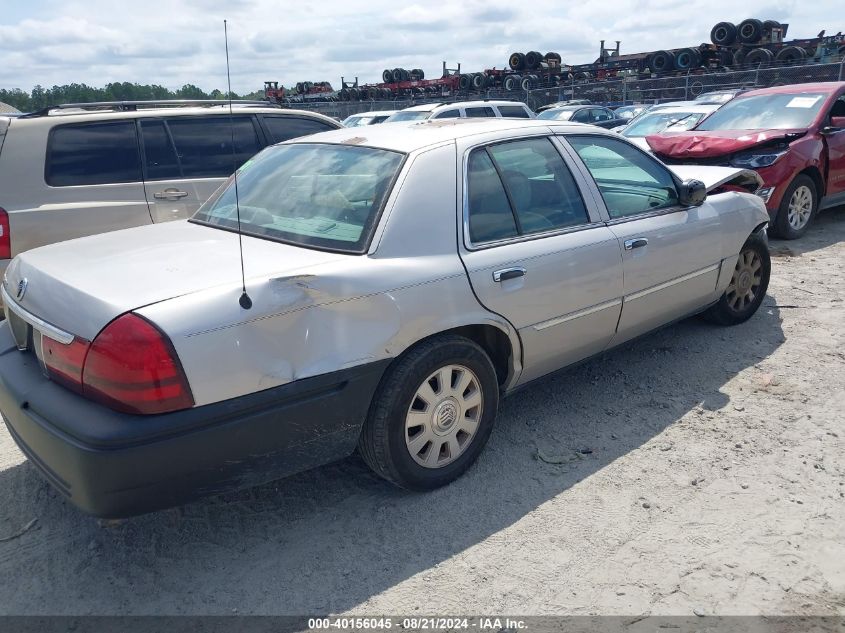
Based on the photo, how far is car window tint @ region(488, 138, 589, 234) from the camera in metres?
3.56

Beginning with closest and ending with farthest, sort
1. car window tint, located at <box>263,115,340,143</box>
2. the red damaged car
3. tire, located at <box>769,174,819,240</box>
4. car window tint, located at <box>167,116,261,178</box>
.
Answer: car window tint, located at <box>167,116,261,178</box>
car window tint, located at <box>263,115,340,143</box>
the red damaged car
tire, located at <box>769,174,819,240</box>

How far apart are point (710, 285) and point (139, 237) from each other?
11.5 feet

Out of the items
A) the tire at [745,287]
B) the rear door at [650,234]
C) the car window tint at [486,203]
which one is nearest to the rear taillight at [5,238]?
the car window tint at [486,203]

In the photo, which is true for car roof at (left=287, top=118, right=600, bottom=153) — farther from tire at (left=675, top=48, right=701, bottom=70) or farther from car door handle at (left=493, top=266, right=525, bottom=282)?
tire at (left=675, top=48, right=701, bottom=70)

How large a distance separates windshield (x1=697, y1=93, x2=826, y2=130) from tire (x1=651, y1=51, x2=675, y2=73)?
18039mm

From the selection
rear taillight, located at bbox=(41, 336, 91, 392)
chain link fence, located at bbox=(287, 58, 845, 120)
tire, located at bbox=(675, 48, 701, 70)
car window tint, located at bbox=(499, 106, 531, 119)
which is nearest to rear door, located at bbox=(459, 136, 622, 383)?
rear taillight, located at bbox=(41, 336, 91, 392)

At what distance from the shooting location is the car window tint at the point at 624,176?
3992 millimetres

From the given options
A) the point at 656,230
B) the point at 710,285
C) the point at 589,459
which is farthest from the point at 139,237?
the point at 710,285

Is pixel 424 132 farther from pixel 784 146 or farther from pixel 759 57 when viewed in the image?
pixel 759 57

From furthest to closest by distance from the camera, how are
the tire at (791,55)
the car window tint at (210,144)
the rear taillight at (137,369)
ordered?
the tire at (791,55)
the car window tint at (210,144)
the rear taillight at (137,369)

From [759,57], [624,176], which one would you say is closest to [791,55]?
[759,57]

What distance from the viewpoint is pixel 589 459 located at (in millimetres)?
3547

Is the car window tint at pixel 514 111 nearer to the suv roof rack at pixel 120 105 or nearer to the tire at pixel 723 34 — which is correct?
the suv roof rack at pixel 120 105

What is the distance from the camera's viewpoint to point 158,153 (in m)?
5.72
